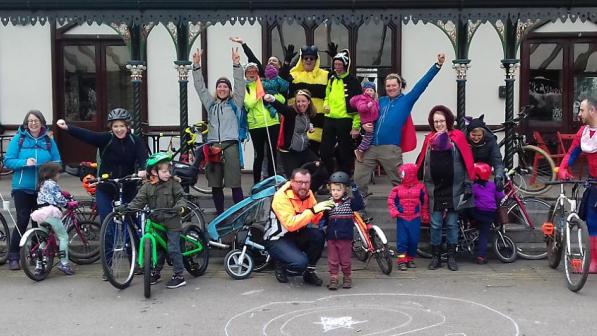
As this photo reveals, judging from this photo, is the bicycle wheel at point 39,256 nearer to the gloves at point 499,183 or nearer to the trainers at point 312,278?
the trainers at point 312,278

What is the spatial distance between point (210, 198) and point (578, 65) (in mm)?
7191

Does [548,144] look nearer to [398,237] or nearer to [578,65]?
[578,65]

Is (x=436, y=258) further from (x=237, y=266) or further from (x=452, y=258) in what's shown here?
(x=237, y=266)

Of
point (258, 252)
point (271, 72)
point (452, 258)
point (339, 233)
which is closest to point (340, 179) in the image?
point (339, 233)

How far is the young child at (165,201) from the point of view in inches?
267

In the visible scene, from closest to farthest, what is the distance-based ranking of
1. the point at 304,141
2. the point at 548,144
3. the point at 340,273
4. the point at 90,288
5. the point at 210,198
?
1. the point at 90,288
2. the point at 340,273
3. the point at 304,141
4. the point at 210,198
5. the point at 548,144

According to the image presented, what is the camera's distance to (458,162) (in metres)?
7.46

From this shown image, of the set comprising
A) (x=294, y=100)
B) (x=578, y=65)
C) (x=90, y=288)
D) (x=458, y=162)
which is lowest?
(x=90, y=288)

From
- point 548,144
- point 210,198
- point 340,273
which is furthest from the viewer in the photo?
point 548,144

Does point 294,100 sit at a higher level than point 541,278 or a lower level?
higher

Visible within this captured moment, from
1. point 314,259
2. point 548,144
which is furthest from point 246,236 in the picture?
point 548,144

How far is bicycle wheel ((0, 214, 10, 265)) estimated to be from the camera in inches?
300

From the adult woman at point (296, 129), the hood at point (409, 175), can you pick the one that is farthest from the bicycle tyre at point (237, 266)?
the hood at point (409, 175)

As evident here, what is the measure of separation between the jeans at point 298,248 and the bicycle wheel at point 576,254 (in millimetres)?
2435
